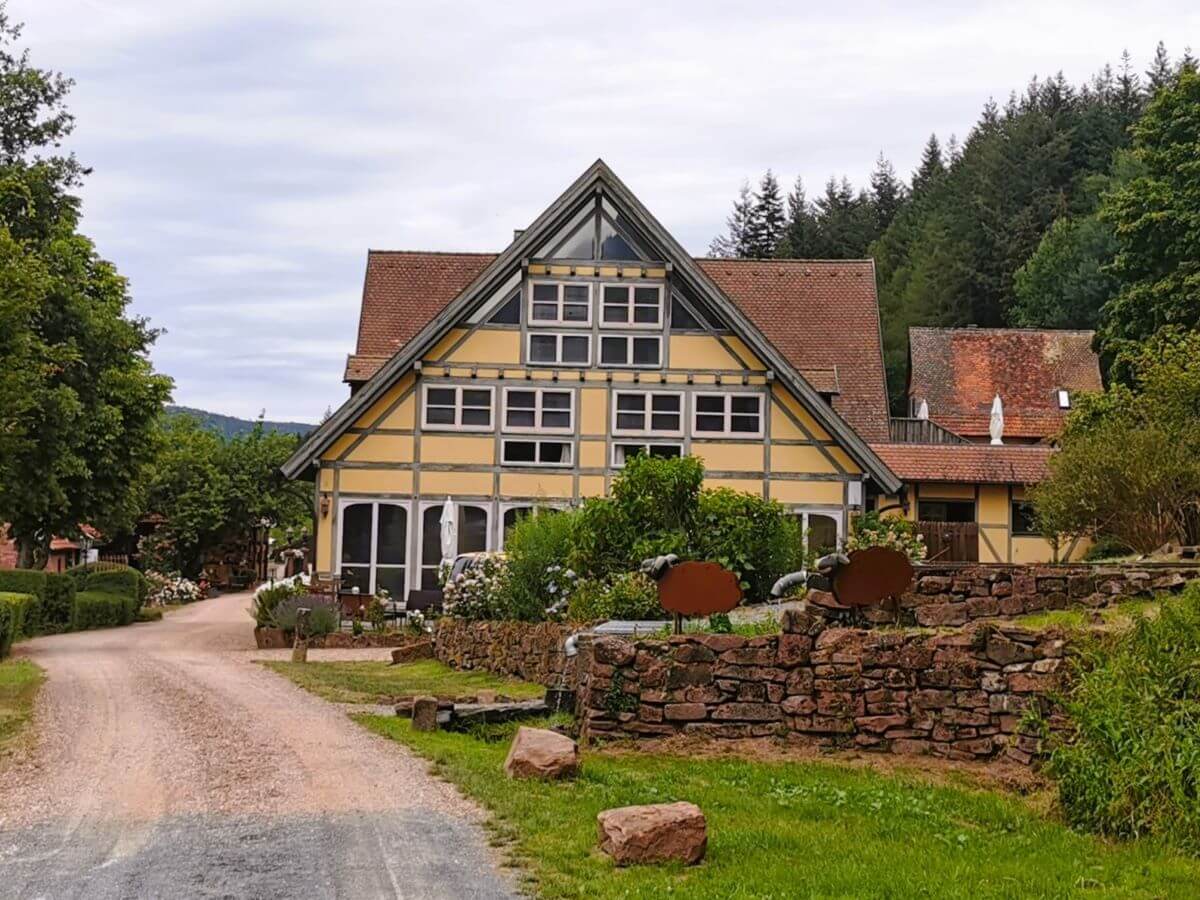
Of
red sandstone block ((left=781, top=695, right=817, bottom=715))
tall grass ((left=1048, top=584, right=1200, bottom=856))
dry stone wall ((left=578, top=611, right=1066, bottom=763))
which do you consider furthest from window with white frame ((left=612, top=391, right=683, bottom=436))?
tall grass ((left=1048, top=584, right=1200, bottom=856))

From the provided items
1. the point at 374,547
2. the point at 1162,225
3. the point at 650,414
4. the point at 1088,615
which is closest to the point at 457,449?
the point at 374,547

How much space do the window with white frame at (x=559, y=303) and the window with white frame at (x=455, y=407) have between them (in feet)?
6.53

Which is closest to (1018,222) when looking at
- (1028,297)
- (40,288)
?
(1028,297)

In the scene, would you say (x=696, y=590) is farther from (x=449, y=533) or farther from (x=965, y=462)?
(x=965, y=462)

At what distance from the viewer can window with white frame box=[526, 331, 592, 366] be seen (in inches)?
1291

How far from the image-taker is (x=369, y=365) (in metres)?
34.8

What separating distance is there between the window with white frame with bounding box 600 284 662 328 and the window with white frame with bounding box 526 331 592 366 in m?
0.67

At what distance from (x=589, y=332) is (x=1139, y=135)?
17425 mm

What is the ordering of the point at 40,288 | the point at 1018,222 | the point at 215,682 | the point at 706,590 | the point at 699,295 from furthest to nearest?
the point at 1018,222 < the point at 699,295 < the point at 40,288 < the point at 215,682 < the point at 706,590

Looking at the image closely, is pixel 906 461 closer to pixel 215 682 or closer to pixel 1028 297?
pixel 215 682

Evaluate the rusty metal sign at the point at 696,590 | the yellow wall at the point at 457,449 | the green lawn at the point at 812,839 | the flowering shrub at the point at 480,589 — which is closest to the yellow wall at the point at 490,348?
the yellow wall at the point at 457,449

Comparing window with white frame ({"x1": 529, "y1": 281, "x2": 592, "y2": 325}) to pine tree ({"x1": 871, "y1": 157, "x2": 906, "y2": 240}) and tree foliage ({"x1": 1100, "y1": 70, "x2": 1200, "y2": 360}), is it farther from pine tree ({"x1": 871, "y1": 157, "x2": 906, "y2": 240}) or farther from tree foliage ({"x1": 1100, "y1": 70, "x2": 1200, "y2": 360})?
pine tree ({"x1": 871, "y1": 157, "x2": 906, "y2": 240})

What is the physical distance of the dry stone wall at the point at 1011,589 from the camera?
13.5m

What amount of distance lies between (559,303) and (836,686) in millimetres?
20865
